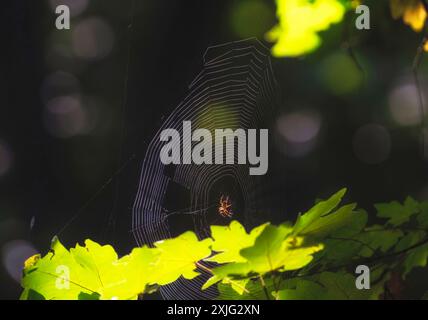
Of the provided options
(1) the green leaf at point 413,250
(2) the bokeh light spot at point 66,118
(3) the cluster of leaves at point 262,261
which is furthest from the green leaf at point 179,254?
(2) the bokeh light spot at point 66,118

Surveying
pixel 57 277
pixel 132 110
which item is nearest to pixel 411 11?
pixel 57 277

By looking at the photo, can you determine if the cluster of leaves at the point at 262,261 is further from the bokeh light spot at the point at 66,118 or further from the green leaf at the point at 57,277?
the bokeh light spot at the point at 66,118

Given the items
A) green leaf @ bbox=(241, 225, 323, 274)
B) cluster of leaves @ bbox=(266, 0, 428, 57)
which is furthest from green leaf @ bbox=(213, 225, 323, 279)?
cluster of leaves @ bbox=(266, 0, 428, 57)

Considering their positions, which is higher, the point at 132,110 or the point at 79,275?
the point at 132,110

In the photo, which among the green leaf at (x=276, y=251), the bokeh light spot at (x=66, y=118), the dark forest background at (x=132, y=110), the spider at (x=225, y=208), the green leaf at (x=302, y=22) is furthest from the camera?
the bokeh light spot at (x=66, y=118)

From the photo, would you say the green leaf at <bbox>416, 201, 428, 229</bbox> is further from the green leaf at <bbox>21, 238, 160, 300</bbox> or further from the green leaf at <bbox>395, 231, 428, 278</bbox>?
the green leaf at <bbox>21, 238, 160, 300</bbox>

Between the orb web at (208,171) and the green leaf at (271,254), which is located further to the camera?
the orb web at (208,171)

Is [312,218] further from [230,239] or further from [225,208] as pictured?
[225,208]

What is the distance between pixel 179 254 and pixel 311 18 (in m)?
0.37

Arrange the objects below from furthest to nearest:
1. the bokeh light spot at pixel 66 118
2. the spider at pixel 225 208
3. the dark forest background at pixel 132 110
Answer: the bokeh light spot at pixel 66 118, the dark forest background at pixel 132 110, the spider at pixel 225 208

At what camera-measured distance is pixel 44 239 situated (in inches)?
65.8

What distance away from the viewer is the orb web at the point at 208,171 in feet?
3.32

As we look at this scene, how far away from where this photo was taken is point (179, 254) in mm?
Result: 442

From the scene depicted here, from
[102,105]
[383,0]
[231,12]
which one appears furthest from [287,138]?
A: [383,0]
